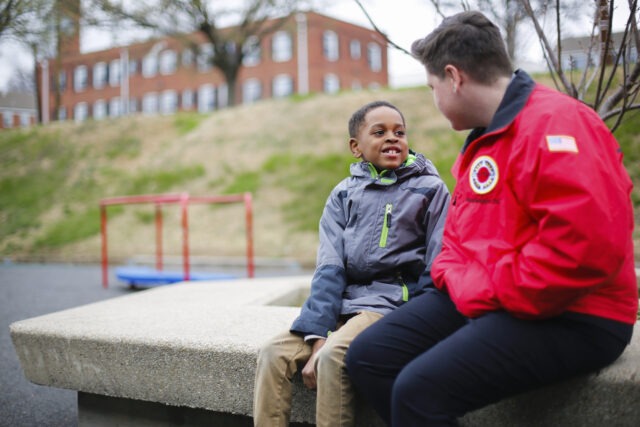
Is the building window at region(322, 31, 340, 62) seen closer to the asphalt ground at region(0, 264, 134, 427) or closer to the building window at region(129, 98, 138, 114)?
the building window at region(129, 98, 138, 114)

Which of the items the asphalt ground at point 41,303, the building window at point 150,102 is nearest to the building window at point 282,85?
the building window at point 150,102

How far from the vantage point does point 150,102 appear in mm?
38031

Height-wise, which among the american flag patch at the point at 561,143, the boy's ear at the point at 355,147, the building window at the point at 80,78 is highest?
the building window at the point at 80,78

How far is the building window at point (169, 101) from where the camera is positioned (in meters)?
37.3

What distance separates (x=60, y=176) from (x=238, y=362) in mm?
16917

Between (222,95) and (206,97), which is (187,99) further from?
(222,95)

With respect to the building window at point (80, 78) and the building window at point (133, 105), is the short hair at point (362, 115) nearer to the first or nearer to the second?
the building window at point (133, 105)

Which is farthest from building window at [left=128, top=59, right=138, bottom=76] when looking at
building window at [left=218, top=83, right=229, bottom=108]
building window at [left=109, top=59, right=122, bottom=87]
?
building window at [left=218, top=83, right=229, bottom=108]

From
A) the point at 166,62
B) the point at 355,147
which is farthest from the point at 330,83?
the point at 355,147

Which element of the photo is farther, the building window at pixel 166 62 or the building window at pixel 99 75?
the building window at pixel 99 75

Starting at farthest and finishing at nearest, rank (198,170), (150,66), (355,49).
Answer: (150,66) → (355,49) → (198,170)

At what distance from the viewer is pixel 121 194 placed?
50.2 feet

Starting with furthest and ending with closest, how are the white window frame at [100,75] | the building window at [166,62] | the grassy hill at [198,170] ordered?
the white window frame at [100,75]
the building window at [166,62]
the grassy hill at [198,170]

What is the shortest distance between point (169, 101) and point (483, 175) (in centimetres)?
3837
